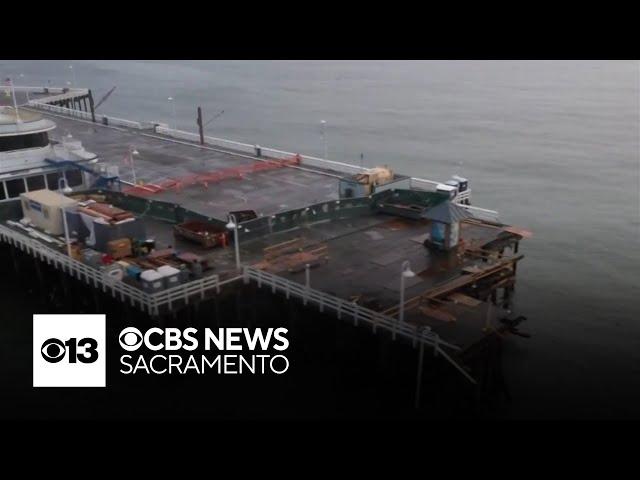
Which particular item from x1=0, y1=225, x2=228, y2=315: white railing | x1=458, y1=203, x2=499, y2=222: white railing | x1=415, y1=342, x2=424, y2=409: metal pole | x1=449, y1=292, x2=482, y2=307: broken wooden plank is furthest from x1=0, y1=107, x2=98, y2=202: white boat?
x1=415, y1=342, x2=424, y2=409: metal pole

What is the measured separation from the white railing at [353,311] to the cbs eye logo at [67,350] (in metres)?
8.13

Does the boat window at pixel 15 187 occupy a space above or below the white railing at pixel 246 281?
above

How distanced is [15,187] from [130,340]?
16.0m

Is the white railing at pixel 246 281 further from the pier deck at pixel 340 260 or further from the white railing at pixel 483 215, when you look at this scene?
the white railing at pixel 483 215

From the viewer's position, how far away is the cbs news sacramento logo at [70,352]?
2980 cm

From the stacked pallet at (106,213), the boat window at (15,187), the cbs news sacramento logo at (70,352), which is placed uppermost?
the stacked pallet at (106,213)

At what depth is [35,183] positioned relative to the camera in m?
44.3

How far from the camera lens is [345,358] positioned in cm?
3197

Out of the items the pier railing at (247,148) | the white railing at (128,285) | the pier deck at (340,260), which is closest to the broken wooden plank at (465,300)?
the pier deck at (340,260)

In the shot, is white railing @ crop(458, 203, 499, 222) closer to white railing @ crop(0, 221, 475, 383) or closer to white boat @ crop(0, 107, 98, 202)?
white railing @ crop(0, 221, 475, 383)

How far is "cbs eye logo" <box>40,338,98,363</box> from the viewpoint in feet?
97.5

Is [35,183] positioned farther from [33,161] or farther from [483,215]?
[483,215]

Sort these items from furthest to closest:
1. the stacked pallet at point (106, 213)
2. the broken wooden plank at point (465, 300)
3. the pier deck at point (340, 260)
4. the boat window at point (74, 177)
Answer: the boat window at point (74, 177) → the stacked pallet at point (106, 213) → the broken wooden plank at point (465, 300) → the pier deck at point (340, 260)

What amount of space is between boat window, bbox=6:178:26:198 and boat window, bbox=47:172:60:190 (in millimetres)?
1812
